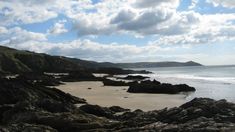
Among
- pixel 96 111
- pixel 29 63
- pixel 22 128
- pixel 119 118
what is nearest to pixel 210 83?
pixel 96 111

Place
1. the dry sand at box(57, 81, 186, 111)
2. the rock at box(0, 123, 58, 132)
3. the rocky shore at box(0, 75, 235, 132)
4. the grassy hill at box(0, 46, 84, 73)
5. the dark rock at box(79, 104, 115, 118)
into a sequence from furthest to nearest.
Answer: the grassy hill at box(0, 46, 84, 73) → the dry sand at box(57, 81, 186, 111) → the dark rock at box(79, 104, 115, 118) → the rocky shore at box(0, 75, 235, 132) → the rock at box(0, 123, 58, 132)

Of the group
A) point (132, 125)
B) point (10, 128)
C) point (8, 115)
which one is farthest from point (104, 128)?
point (8, 115)

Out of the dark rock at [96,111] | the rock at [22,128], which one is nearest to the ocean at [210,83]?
the dark rock at [96,111]

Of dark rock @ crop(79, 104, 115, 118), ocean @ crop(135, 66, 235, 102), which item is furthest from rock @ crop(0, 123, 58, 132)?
ocean @ crop(135, 66, 235, 102)

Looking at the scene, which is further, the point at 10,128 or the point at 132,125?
the point at 132,125

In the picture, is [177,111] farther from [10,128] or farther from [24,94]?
[24,94]

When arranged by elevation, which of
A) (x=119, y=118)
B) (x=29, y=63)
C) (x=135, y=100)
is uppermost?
(x=29, y=63)

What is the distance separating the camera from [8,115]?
15.8 metres

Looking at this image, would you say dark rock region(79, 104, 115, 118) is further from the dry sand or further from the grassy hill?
the grassy hill

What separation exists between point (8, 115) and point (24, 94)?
466 cm

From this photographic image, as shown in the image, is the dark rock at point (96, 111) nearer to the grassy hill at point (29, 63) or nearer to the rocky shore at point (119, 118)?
the rocky shore at point (119, 118)

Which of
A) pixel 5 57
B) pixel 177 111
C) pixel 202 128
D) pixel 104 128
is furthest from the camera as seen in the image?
pixel 5 57

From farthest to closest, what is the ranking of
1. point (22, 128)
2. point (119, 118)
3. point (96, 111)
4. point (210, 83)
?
1. point (210, 83)
2. point (96, 111)
3. point (119, 118)
4. point (22, 128)

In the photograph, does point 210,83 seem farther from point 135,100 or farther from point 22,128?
point 22,128
